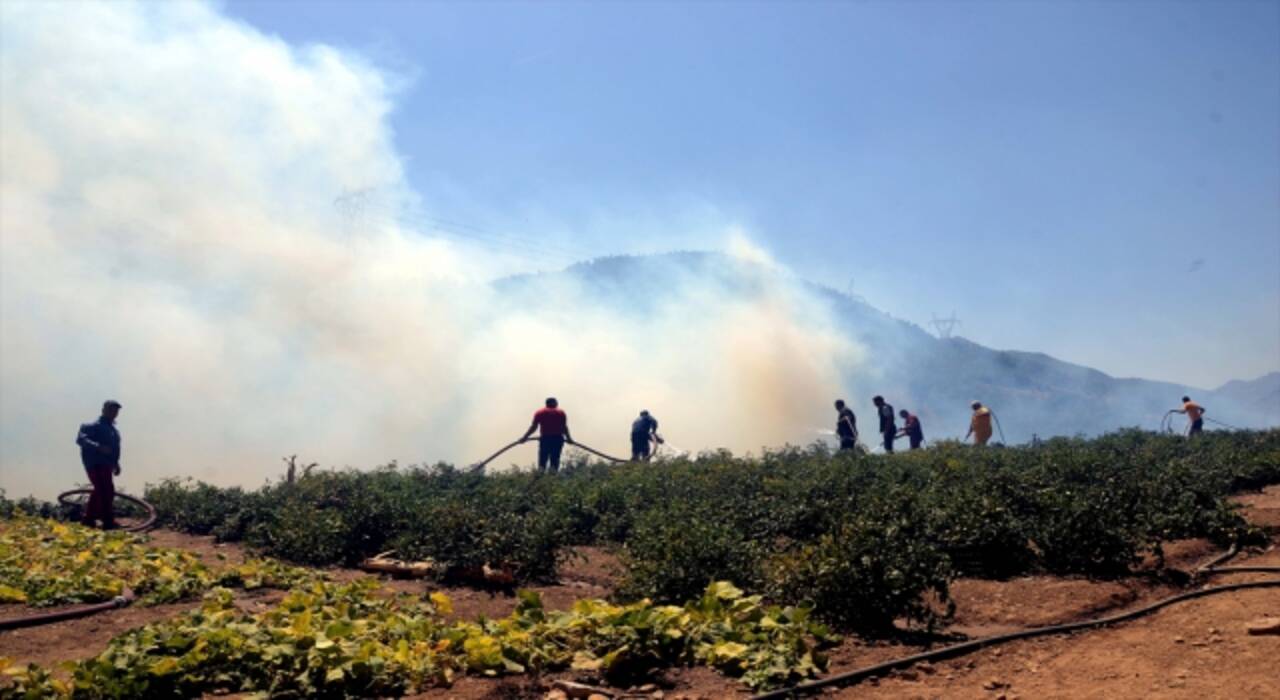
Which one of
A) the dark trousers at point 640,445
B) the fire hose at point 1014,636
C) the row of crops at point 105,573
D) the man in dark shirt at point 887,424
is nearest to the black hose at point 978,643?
the fire hose at point 1014,636

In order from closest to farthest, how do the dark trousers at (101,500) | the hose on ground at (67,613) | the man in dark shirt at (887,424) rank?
the hose on ground at (67,613) → the dark trousers at (101,500) → the man in dark shirt at (887,424)

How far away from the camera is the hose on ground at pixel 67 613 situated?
713 cm


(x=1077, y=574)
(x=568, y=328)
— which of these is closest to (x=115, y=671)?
(x=1077, y=574)

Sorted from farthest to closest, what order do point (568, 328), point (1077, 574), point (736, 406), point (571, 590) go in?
point (568, 328), point (736, 406), point (571, 590), point (1077, 574)

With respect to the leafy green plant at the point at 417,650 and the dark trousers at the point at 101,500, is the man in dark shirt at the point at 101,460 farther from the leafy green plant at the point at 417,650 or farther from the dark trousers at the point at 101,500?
the leafy green plant at the point at 417,650

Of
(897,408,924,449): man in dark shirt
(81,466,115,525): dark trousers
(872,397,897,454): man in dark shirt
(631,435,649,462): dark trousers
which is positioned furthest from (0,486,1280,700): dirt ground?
(897,408,924,449): man in dark shirt

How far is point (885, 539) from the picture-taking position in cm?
657

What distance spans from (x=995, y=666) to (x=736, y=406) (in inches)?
1696

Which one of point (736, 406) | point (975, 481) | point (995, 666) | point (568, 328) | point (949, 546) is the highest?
point (568, 328)

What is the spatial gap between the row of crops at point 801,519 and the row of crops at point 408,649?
0.87m

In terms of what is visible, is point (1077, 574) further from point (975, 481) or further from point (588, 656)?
point (588, 656)

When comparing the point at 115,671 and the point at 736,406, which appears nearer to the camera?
the point at 115,671

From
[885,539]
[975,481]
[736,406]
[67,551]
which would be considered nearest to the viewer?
[885,539]

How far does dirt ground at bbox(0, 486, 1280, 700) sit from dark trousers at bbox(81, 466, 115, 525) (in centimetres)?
634
